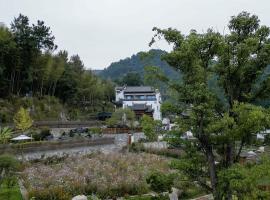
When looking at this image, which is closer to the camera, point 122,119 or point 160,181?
point 160,181

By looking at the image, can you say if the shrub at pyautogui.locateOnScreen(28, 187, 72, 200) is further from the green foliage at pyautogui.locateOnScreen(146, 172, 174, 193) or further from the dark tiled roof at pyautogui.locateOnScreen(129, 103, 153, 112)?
the dark tiled roof at pyautogui.locateOnScreen(129, 103, 153, 112)

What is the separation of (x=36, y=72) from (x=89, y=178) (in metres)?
27.7

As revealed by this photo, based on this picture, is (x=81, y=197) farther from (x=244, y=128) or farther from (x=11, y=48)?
(x=11, y=48)

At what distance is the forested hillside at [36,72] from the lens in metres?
37.3

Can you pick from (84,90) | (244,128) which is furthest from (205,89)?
(84,90)

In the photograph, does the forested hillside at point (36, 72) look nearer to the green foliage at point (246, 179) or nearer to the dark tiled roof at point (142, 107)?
the dark tiled roof at point (142, 107)

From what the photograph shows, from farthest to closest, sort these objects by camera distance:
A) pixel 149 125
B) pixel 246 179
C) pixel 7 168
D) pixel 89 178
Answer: pixel 89 178 → pixel 7 168 → pixel 149 125 → pixel 246 179

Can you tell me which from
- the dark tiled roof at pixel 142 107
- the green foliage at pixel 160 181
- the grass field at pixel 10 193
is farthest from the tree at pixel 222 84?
the dark tiled roof at pixel 142 107

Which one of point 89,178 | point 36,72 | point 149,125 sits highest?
point 36,72

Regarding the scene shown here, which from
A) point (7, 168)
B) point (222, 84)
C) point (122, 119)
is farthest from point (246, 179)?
point (122, 119)

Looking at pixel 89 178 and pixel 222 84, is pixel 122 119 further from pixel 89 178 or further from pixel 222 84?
pixel 222 84

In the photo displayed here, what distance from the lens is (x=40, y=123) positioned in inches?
1484

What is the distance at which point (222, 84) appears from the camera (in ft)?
30.0

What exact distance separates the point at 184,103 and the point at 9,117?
99.9 feet
